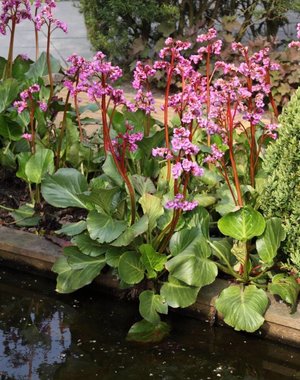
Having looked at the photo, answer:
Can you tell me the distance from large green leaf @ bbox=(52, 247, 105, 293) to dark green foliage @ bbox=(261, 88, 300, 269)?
0.91 metres

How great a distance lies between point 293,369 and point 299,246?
0.59 metres

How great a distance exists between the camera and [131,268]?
443 cm

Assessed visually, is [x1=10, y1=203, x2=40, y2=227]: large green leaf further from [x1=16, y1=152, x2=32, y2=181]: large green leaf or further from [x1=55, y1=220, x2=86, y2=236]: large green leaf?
[x1=55, y1=220, x2=86, y2=236]: large green leaf

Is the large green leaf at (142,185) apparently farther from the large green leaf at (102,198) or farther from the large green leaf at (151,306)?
the large green leaf at (151,306)

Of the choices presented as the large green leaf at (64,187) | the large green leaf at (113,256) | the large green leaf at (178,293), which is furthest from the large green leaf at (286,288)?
the large green leaf at (64,187)

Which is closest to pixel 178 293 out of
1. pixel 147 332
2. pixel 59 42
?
pixel 147 332

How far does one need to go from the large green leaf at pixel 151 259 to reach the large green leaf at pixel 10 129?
1549 mm

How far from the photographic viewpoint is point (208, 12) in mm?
8953

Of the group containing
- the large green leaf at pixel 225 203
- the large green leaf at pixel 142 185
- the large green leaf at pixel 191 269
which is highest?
the large green leaf at pixel 142 185

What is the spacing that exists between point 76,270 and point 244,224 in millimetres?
909

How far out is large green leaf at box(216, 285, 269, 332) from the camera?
13.8 ft

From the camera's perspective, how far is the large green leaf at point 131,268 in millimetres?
4387

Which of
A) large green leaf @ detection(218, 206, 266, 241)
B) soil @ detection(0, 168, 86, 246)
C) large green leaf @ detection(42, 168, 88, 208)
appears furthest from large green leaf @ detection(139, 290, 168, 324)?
soil @ detection(0, 168, 86, 246)

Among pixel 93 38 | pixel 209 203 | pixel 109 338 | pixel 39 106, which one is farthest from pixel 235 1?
pixel 109 338
